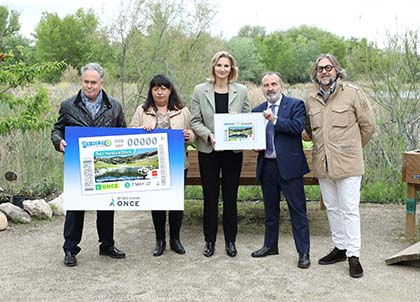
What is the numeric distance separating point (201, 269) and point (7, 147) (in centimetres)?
497

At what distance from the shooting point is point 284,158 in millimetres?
5078

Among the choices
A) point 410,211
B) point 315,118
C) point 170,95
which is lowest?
point 410,211

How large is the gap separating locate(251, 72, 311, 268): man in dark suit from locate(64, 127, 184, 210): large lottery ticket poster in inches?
31.2

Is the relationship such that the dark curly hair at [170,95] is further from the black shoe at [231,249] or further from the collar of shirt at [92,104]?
the black shoe at [231,249]

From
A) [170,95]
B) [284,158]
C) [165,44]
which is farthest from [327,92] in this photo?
[165,44]

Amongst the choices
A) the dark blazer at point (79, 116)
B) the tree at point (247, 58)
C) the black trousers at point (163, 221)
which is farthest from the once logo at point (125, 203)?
the tree at point (247, 58)

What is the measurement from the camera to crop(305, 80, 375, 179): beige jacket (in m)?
4.84

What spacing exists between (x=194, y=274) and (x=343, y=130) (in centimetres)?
178

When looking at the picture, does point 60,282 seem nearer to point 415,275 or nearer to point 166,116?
point 166,116

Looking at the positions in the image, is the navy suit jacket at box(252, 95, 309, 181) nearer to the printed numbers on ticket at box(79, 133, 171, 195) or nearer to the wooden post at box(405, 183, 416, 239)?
the printed numbers on ticket at box(79, 133, 171, 195)

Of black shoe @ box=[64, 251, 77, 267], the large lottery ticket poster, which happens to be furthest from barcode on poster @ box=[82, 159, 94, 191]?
black shoe @ box=[64, 251, 77, 267]

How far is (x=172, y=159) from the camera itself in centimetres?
521

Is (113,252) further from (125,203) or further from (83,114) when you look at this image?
(83,114)

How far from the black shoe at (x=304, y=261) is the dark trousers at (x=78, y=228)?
1786 millimetres
